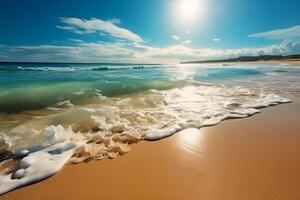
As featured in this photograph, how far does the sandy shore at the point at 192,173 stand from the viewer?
103 inches

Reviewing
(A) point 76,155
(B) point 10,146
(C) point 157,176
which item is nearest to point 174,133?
(C) point 157,176

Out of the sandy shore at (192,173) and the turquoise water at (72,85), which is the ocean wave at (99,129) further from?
the turquoise water at (72,85)

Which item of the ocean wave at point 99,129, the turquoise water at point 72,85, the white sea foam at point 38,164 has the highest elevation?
the white sea foam at point 38,164

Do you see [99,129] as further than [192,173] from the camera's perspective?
Yes

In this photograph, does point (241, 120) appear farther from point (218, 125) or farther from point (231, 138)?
point (231, 138)

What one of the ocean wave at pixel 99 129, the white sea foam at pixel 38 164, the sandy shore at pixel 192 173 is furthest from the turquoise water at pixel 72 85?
the sandy shore at pixel 192 173

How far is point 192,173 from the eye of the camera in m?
3.02

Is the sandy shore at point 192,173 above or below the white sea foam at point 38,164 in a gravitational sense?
below

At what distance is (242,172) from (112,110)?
180 inches

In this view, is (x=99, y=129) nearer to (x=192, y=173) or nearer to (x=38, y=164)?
(x=38, y=164)

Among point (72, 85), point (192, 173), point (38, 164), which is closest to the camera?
point (192, 173)

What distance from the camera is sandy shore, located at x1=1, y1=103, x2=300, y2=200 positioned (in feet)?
8.57

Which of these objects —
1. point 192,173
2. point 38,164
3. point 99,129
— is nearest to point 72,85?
point 99,129

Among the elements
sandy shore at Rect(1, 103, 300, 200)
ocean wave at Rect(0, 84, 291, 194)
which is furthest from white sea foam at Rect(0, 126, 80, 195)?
sandy shore at Rect(1, 103, 300, 200)
